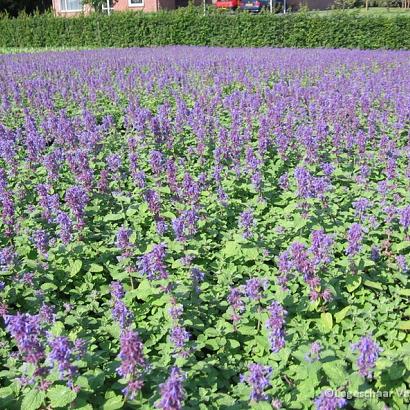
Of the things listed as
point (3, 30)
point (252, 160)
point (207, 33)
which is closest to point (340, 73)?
point (252, 160)

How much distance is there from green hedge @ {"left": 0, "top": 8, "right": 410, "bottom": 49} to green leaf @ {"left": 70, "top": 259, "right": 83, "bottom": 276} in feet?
63.0

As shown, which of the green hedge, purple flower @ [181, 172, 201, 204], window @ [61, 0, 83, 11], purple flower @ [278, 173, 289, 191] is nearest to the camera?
purple flower @ [181, 172, 201, 204]

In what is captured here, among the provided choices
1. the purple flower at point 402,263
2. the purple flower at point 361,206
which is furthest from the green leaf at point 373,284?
the purple flower at point 361,206

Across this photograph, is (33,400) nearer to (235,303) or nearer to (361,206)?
(235,303)

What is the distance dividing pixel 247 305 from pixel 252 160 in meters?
2.12

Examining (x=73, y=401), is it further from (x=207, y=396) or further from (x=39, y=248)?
(x=39, y=248)

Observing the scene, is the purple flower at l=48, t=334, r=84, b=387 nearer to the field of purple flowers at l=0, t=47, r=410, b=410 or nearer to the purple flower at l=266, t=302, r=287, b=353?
the field of purple flowers at l=0, t=47, r=410, b=410

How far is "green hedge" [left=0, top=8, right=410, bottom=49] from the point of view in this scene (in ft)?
65.5

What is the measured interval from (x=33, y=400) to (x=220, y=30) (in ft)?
72.7

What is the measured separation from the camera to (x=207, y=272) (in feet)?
12.8

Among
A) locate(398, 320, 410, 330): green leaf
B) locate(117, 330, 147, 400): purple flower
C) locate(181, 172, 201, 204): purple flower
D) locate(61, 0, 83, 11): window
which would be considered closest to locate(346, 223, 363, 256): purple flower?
locate(398, 320, 410, 330): green leaf

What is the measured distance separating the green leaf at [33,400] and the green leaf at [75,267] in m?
1.28

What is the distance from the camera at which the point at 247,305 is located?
3379 mm

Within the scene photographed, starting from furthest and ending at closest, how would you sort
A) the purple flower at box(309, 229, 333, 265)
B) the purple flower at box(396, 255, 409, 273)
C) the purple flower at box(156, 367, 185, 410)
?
1. the purple flower at box(396, 255, 409, 273)
2. the purple flower at box(309, 229, 333, 265)
3. the purple flower at box(156, 367, 185, 410)
